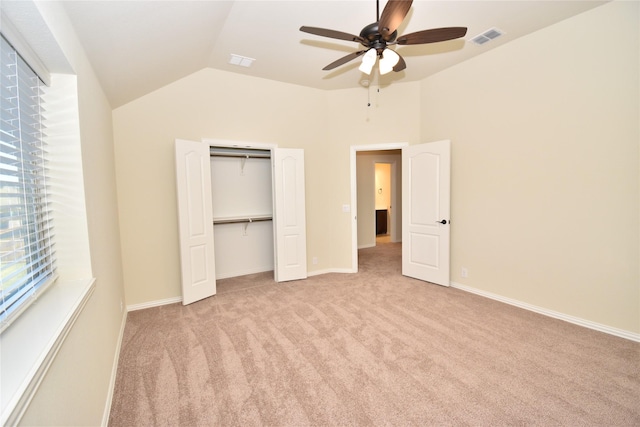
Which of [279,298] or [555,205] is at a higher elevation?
[555,205]

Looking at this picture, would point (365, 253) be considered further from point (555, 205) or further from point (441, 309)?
point (555, 205)

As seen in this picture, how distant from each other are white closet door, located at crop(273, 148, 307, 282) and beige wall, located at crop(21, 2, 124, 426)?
205cm

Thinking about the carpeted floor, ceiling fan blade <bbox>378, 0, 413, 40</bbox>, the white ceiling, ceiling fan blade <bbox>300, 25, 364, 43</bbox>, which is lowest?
the carpeted floor

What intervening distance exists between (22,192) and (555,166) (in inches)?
165

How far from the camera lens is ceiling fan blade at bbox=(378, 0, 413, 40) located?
65.7 inches

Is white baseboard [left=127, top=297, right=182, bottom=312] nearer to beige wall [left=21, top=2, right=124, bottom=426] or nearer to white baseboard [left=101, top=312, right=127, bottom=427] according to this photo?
white baseboard [left=101, top=312, right=127, bottom=427]

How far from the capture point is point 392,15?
1785 millimetres

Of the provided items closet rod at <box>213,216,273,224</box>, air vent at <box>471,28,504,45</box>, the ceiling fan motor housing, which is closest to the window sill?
the ceiling fan motor housing

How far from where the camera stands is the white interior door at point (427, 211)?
393cm

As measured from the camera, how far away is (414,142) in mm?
4410

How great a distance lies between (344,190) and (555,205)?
2.73 m

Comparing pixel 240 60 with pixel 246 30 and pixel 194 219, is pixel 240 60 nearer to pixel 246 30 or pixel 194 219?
pixel 246 30

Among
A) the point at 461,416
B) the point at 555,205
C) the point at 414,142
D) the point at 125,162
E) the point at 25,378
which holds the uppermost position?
the point at 414,142

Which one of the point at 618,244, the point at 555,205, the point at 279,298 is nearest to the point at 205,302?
the point at 279,298
